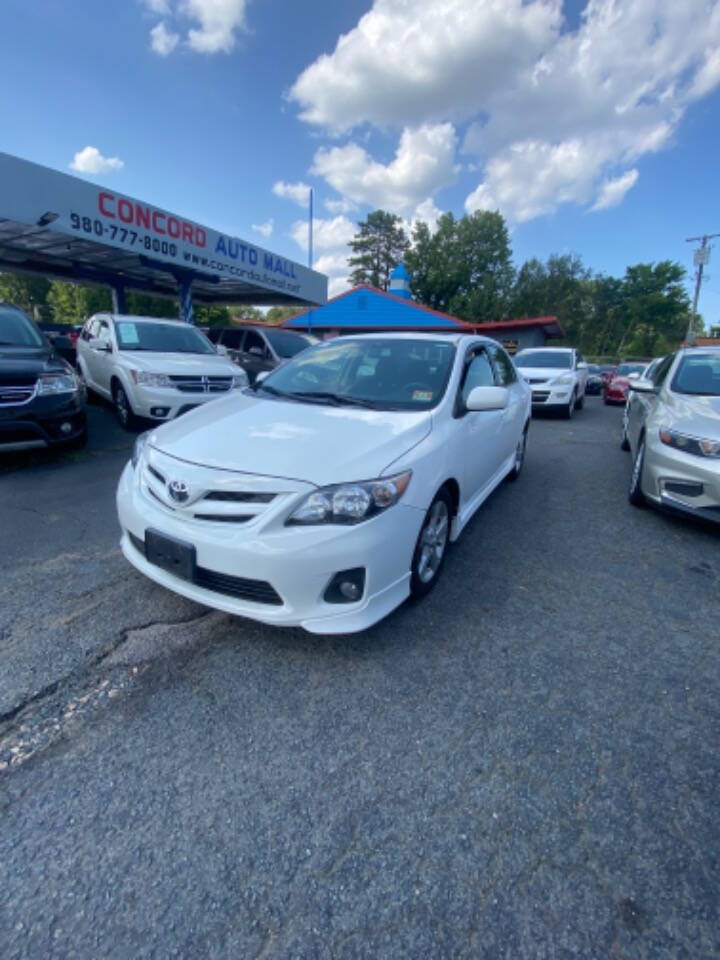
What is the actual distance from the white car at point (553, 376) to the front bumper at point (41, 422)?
8.37m

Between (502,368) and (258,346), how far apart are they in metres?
7.13

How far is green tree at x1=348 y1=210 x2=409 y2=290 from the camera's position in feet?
181

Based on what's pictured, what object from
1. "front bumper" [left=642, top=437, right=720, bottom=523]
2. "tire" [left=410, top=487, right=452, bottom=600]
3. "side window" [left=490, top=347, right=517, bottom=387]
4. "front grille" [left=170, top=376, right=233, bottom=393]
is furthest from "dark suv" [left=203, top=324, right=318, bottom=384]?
"tire" [left=410, top=487, right=452, bottom=600]

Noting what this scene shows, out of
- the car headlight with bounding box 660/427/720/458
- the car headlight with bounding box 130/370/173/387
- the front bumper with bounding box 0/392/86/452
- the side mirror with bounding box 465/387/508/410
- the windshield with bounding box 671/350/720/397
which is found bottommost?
the front bumper with bounding box 0/392/86/452

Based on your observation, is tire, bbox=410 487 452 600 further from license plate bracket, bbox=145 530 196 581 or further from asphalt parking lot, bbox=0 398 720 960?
license plate bracket, bbox=145 530 196 581

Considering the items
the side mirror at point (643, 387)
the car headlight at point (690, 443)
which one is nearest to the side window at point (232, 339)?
the side mirror at point (643, 387)

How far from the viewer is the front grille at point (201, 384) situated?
6223 mm

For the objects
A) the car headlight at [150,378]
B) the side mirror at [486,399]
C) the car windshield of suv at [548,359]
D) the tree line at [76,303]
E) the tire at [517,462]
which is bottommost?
the tire at [517,462]

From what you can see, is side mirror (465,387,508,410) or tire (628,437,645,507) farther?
tire (628,437,645,507)

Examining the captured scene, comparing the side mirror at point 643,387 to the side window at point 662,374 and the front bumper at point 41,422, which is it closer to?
the side window at point 662,374

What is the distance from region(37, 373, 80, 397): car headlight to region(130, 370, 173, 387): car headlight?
3.46 ft

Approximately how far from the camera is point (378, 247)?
55750mm

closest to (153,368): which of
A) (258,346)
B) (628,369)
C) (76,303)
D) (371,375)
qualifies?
(371,375)

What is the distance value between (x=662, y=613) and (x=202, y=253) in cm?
1171
